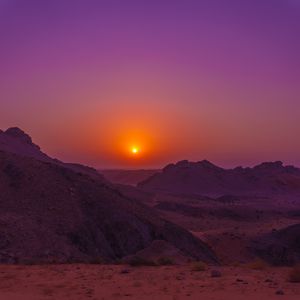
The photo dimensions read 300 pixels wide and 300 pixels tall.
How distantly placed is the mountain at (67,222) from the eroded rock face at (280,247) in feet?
12.4

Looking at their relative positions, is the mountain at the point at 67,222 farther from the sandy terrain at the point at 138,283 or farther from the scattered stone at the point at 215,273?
the scattered stone at the point at 215,273

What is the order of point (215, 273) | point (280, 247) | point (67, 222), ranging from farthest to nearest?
1. point (280, 247)
2. point (67, 222)
3. point (215, 273)

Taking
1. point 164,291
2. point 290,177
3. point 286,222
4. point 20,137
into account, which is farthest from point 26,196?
point 290,177

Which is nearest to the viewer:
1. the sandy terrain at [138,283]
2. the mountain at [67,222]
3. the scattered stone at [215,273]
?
the sandy terrain at [138,283]

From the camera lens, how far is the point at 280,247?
124 feet

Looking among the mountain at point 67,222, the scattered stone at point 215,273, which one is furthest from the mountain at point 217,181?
the scattered stone at point 215,273

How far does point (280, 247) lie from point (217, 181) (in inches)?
4093

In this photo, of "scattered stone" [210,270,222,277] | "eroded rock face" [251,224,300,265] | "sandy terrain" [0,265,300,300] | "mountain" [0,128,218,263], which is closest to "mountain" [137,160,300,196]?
"eroded rock face" [251,224,300,265]

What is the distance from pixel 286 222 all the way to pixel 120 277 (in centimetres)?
4882

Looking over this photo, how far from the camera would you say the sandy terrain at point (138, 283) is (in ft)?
45.1

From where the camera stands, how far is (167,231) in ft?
113

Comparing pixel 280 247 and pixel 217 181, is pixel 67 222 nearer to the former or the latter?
pixel 280 247

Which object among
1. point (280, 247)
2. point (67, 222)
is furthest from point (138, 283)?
point (280, 247)

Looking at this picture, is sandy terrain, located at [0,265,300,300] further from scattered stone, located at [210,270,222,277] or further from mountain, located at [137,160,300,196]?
mountain, located at [137,160,300,196]
